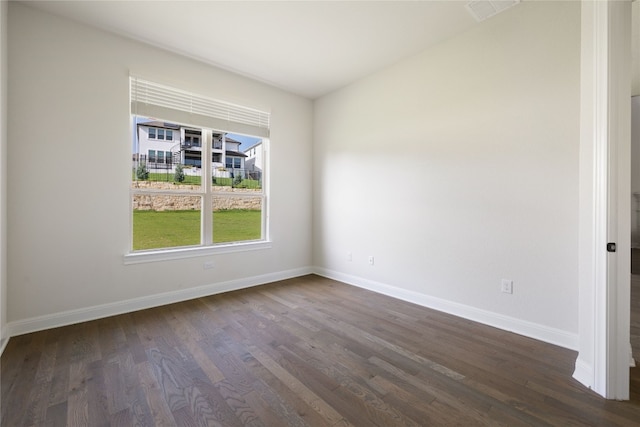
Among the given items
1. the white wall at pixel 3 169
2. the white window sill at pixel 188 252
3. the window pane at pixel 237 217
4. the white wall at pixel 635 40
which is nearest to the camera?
the white wall at pixel 3 169

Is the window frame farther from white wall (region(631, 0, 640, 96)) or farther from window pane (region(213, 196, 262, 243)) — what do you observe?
white wall (region(631, 0, 640, 96))

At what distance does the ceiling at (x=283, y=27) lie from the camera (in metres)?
2.48

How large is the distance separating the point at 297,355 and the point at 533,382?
5.38 ft

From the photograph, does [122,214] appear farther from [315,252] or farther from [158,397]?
[315,252]

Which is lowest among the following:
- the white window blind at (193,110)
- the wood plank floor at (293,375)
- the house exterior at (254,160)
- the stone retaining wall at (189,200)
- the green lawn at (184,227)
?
the wood plank floor at (293,375)

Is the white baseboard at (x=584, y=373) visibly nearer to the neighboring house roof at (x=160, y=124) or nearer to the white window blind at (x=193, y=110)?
the white window blind at (x=193, y=110)

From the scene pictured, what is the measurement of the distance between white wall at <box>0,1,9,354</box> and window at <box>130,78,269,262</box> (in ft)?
3.01

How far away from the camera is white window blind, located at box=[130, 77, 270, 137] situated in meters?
3.08

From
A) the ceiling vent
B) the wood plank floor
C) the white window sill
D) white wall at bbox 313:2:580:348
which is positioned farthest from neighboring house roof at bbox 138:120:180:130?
the ceiling vent

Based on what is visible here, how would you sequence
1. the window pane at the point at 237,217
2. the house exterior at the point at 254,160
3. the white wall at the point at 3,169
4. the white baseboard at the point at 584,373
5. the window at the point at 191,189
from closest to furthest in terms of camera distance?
the white baseboard at the point at 584,373, the white wall at the point at 3,169, the window at the point at 191,189, the window pane at the point at 237,217, the house exterior at the point at 254,160

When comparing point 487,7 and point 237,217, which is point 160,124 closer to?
point 237,217

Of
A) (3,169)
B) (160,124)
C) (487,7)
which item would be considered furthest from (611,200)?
(3,169)

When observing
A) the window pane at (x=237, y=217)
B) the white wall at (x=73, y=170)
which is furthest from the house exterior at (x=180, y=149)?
the window pane at (x=237, y=217)

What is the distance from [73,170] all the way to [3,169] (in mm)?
453
